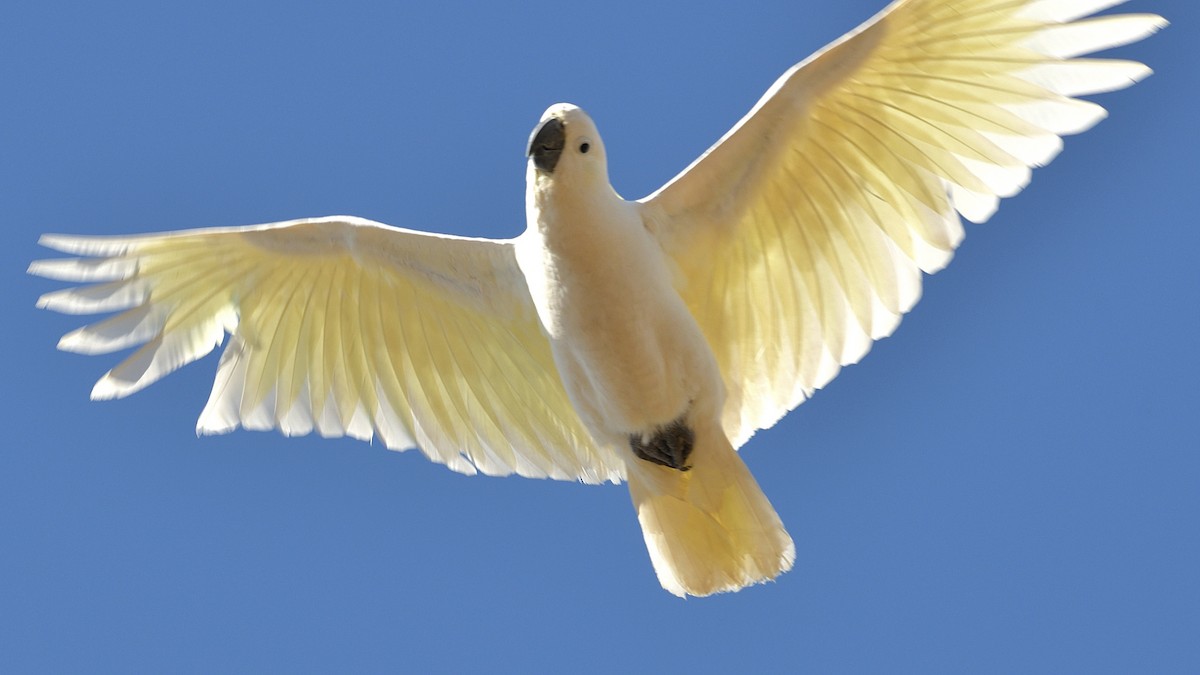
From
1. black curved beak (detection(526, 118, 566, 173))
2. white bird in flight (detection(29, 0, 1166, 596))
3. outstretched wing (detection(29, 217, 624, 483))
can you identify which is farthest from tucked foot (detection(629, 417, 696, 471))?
black curved beak (detection(526, 118, 566, 173))

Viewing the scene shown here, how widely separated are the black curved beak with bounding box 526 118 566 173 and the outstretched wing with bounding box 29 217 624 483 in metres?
0.67

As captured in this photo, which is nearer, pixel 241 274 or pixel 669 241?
pixel 669 241

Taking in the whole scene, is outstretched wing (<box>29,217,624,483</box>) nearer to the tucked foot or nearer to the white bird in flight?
the white bird in flight

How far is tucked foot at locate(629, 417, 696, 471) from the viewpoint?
6.57 metres

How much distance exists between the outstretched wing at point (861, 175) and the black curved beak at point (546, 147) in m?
0.51

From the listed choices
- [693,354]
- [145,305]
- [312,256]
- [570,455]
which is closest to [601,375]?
[693,354]

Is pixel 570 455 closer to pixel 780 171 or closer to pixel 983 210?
pixel 780 171

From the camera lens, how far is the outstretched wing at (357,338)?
6.90 m

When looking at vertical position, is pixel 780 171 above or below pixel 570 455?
above

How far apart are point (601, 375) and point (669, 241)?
24.2 inches

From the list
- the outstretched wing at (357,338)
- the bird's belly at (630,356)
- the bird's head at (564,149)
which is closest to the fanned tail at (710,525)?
the bird's belly at (630,356)

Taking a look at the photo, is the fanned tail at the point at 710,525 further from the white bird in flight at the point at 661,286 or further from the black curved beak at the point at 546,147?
the black curved beak at the point at 546,147

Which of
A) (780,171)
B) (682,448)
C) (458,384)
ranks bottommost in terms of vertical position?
(682,448)

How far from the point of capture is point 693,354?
21.1 ft
